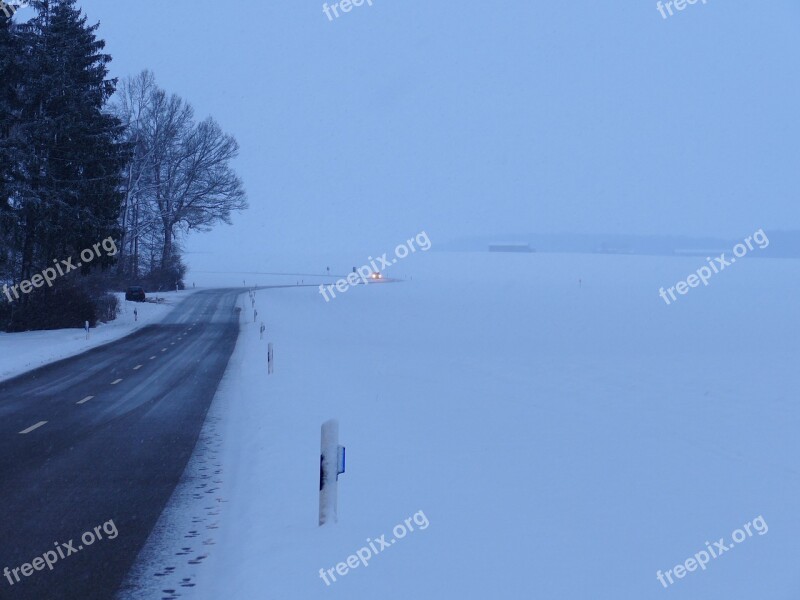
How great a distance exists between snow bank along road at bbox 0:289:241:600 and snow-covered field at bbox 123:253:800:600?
1.38 ft

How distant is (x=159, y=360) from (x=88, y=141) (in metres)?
15.3

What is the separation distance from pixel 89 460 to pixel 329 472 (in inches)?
186

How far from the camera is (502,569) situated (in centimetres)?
570

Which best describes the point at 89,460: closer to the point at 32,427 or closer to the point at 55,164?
the point at 32,427

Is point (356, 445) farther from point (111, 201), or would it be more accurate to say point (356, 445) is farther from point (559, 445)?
point (111, 201)

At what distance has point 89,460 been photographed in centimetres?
974

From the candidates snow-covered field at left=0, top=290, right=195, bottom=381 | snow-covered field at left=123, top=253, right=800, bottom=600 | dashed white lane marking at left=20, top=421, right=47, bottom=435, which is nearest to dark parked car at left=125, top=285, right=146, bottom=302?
snow-covered field at left=0, top=290, right=195, bottom=381

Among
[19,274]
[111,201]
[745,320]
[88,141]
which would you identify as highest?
[88,141]

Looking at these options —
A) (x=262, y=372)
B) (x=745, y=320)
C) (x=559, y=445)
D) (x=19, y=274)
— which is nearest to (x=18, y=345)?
(x=19, y=274)

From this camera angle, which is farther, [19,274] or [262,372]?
[19,274]

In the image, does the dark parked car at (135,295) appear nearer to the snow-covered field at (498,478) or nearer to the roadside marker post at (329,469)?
the snow-covered field at (498,478)

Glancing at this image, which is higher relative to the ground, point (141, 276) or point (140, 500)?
point (141, 276)

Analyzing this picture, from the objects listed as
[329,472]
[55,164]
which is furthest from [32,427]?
[55,164]

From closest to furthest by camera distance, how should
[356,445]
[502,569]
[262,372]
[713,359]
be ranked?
1. [502,569]
2. [356,445]
3. [262,372]
4. [713,359]
